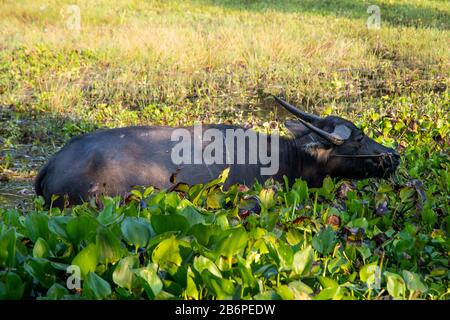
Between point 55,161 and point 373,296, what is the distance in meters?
2.94

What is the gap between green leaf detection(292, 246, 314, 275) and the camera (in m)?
2.34

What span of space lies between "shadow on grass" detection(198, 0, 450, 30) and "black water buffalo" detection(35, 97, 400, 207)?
29.5 ft

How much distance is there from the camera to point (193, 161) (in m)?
5.17

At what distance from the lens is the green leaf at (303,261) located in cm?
234

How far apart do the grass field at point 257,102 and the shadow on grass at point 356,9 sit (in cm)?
6

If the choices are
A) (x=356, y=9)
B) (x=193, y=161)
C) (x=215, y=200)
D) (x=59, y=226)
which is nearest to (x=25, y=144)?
(x=193, y=161)

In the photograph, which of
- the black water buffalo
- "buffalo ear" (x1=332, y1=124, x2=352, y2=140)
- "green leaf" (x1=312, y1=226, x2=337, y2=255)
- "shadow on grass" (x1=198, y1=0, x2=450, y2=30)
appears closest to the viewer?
"green leaf" (x1=312, y1=226, x2=337, y2=255)

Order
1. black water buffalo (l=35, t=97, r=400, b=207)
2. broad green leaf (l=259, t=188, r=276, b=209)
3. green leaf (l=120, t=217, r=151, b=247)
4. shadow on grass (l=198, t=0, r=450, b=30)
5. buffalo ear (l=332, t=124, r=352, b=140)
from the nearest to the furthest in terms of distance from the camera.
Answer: green leaf (l=120, t=217, r=151, b=247), broad green leaf (l=259, t=188, r=276, b=209), black water buffalo (l=35, t=97, r=400, b=207), buffalo ear (l=332, t=124, r=352, b=140), shadow on grass (l=198, t=0, r=450, b=30)

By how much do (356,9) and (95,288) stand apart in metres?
15.0

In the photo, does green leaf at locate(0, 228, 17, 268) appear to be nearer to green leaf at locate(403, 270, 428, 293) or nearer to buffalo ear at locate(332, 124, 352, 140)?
green leaf at locate(403, 270, 428, 293)

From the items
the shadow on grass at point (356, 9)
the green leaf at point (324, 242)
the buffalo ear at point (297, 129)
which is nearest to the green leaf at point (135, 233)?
the green leaf at point (324, 242)

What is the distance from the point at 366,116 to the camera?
22.6ft

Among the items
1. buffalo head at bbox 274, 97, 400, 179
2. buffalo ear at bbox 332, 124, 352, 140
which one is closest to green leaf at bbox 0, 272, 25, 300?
buffalo head at bbox 274, 97, 400, 179

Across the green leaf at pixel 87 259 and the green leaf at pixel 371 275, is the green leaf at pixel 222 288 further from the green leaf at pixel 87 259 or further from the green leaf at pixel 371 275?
the green leaf at pixel 371 275
